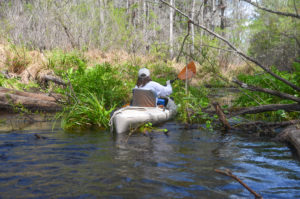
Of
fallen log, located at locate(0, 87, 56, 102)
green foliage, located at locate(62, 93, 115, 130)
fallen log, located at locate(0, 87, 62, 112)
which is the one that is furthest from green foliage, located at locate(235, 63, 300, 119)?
fallen log, located at locate(0, 87, 56, 102)

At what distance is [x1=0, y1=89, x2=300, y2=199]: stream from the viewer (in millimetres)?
2975

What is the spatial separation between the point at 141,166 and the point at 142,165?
0.05 meters

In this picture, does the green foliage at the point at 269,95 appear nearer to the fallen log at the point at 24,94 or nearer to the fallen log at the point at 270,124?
the fallen log at the point at 270,124

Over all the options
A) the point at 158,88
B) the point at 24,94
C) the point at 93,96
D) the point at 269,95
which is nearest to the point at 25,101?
the point at 24,94

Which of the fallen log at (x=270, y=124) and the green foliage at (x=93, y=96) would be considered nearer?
the fallen log at (x=270, y=124)

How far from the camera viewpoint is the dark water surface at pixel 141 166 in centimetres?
297

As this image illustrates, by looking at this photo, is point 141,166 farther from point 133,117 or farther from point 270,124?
point 270,124

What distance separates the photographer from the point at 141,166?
3.82 metres

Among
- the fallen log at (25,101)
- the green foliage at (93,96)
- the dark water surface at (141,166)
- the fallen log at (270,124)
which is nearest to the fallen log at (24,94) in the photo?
the fallen log at (25,101)

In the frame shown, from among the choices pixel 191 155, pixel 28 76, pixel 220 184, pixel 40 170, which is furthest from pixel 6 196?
pixel 28 76

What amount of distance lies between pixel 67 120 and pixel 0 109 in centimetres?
289

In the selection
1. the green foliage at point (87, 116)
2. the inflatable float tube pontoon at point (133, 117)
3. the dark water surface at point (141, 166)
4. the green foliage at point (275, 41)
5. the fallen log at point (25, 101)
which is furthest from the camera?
the green foliage at point (275, 41)

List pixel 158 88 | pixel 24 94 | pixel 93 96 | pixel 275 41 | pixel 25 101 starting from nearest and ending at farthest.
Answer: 1. pixel 93 96
2. pixel 158 88
3. pixel 25 101
4. pixel 24 94
5. pixel 275 41

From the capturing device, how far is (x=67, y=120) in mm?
6438
